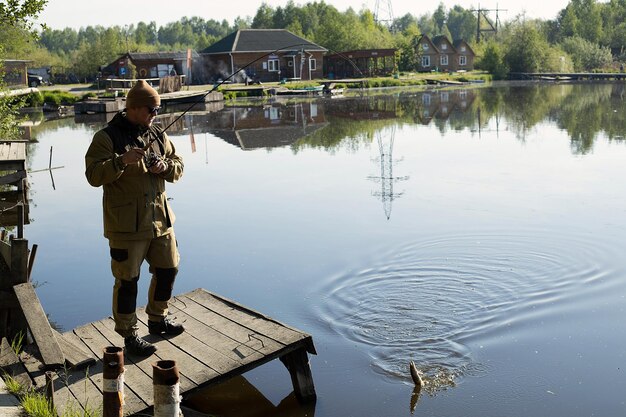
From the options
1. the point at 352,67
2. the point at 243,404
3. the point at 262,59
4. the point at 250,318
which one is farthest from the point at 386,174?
the point at 352,67

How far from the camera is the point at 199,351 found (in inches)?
235

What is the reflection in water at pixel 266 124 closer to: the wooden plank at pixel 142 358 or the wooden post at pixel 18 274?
the wooden plank at pixel 142 358

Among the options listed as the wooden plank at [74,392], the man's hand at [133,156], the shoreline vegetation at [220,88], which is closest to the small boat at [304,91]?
the shoreline vegetation at [220,88]

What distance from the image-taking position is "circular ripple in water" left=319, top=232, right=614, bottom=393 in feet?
24.2

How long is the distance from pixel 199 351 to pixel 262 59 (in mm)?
63362

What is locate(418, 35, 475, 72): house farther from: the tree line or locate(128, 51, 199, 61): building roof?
locate(128, 51, 199, 61): building roof

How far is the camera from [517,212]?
513 inches

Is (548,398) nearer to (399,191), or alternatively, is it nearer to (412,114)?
(399,191)

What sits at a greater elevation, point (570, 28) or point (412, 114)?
point (570, 28)

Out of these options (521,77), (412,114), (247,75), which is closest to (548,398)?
(412,114)

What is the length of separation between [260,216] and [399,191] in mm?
3273

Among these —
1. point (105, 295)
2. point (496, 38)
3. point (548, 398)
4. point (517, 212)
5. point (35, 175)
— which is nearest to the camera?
point (548, 398)

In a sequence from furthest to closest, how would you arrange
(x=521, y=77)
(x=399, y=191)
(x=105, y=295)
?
(x=521, y=77) < (x=399, y=191) < (x=105, y=295)

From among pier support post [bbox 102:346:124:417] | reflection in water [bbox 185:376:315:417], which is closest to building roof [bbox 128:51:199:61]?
reflection in water [bbox 185:376:315:417]
